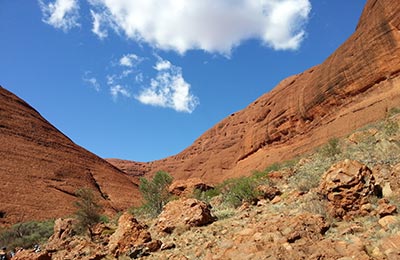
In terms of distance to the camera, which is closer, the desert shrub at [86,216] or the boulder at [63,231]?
the boulder at [63,231]

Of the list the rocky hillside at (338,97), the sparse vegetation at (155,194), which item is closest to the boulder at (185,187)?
→ the sparse vegetation at (155,194)

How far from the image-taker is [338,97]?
34.5 meters

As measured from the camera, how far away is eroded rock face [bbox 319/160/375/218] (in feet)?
23.9

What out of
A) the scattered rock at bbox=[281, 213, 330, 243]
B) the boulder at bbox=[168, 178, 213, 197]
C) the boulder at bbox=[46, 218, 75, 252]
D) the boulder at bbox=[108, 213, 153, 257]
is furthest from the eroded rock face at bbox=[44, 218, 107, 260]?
the boulder at bbox=[168, 178, 213, 197]

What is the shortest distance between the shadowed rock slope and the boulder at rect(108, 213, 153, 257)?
28.6m

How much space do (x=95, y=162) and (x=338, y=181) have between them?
55.4 m

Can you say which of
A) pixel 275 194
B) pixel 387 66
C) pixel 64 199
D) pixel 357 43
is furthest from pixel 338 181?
pixel 64 199

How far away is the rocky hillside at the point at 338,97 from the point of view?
2839cm

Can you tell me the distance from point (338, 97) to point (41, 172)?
34975mm

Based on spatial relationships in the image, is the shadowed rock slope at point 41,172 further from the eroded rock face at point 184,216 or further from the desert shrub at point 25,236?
the eroded rock face at point 184,216

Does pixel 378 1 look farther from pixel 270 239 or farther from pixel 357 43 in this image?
pixel 270 239

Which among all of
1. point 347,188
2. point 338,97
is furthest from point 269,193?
point 338,97

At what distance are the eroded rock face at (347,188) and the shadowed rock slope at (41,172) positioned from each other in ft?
111

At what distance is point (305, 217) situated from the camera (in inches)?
270
